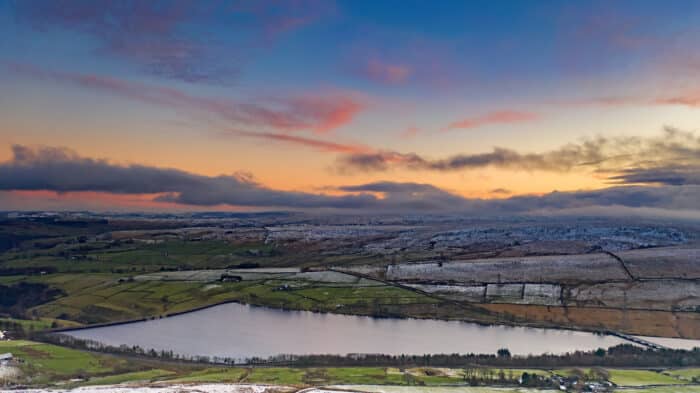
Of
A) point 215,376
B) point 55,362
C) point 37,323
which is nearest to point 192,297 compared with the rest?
point 37,323

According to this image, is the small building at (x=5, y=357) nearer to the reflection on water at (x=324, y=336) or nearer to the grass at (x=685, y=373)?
the reflection on water at (x=324, y=336)

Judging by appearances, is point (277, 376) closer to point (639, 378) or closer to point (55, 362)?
point (55, 362)

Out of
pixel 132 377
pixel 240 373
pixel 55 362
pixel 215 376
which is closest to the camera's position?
pixel 132 377

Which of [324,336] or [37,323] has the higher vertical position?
[324,336]

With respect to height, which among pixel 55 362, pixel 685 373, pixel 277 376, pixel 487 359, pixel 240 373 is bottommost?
pixel 55 362

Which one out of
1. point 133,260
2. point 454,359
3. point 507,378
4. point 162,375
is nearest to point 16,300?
Result: point 133,260

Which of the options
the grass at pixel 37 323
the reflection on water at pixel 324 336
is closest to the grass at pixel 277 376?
the reflection on water at pixel 324 336

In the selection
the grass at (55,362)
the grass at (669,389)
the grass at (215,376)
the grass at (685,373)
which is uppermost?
the grass at (669,389)

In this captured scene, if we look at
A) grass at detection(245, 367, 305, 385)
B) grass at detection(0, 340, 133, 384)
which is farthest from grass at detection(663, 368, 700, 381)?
grass at detection(0, 340, 133, 384)

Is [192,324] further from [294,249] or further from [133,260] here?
[294,249]
